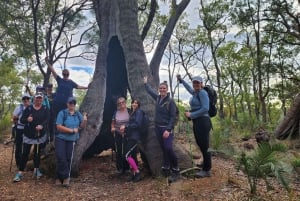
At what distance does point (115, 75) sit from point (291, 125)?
6.20 m

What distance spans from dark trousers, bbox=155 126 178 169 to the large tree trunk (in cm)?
33

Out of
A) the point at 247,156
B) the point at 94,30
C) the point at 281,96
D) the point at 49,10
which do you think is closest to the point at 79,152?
the point at 247,156

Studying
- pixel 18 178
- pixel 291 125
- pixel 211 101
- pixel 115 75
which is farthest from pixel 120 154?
pixel 291 125

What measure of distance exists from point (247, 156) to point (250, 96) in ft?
72.5

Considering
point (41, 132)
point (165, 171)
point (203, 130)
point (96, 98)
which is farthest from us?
point (96, 98)

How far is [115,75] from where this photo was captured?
939 centimetres

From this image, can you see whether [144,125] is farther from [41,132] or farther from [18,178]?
[18,178]

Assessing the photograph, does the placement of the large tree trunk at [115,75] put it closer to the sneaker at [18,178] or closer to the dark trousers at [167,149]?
the dark trousers at [167,149]

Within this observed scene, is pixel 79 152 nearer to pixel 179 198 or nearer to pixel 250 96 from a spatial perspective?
pixel 179 198

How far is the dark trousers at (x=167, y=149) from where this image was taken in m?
6.54

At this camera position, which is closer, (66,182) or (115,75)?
(66,182)

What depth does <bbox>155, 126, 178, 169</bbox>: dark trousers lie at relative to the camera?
654 cm

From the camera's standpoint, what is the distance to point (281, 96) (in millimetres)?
22625

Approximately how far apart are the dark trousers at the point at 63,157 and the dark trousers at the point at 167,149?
6.07 ft
